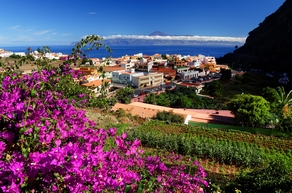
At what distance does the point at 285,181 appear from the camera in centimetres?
557

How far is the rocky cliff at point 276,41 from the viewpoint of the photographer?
2901 inches

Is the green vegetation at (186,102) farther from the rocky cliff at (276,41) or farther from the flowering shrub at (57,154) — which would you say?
the rocky cliff at (276,41)

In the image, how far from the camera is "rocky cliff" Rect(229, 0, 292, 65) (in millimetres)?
73688

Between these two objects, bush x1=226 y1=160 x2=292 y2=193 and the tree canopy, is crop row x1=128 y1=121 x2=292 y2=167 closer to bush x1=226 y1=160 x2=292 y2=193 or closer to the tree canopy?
bush x1=226 y1=160 x2=292 y2=193

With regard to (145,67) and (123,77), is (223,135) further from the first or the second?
(145,67)

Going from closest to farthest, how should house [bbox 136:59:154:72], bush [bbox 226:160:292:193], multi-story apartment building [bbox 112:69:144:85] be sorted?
1. bush [bbox 226:160:292:193]
2. multi-story apartment building [bbox 112:69:144:85]
3. house [bbox 136:59:154:72]

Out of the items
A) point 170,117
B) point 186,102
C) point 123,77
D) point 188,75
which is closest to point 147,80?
point 123,77

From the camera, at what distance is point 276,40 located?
79375mm

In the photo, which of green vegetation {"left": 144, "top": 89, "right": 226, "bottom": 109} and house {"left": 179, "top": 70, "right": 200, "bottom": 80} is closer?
green vegetation {"left": 144, "top": 89, "right": 226, "bottom": 109}

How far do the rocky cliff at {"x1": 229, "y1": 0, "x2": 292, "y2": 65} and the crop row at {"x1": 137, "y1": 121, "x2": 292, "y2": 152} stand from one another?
2661 inches

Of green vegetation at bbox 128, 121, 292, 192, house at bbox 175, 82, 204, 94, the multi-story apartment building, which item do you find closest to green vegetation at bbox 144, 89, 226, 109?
house at bbox 175, 82, 204, 94

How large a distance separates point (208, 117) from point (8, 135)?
24118 mm

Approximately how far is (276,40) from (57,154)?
91.7 metres

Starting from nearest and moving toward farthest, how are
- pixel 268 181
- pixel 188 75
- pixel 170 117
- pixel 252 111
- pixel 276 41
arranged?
pixel 268 181, pixel 170 117, pixel 252 111, pixel 188 75, pixel 276 41
